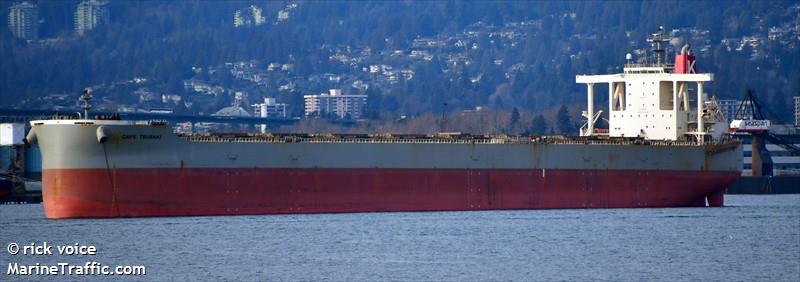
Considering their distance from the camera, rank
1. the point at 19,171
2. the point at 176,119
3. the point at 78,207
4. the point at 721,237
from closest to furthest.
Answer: the point at 721,237
the point at 78,207
the point at 19,171
the point at 176,119

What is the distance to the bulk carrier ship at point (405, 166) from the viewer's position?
4291cm

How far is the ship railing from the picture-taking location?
147 feet

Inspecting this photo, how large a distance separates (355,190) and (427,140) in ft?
9.73

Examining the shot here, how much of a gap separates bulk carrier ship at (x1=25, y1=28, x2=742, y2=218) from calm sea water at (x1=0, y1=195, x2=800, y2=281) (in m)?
0.67

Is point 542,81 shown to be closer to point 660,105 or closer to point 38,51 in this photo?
point 38,51

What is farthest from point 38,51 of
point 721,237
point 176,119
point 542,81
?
point 721,237

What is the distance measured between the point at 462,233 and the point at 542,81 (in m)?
113

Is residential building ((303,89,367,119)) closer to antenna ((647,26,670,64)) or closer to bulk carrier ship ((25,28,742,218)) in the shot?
antenna ((647,26,670,64))

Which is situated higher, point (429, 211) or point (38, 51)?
point (38, 51)

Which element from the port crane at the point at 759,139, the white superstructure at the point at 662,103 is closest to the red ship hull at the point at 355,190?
the white superstructure at the point at 662,103

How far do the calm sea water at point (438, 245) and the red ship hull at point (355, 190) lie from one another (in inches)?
20.0

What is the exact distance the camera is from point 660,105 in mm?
53188

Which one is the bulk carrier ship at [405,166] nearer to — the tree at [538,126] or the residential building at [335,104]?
the tree at [538,126]

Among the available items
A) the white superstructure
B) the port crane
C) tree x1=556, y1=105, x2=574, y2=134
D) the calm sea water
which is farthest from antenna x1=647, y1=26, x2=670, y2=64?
tree x1=556, y1=105, x2=574, y2=134
